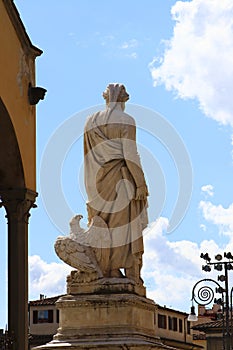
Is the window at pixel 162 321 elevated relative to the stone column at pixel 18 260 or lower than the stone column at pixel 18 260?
elevated

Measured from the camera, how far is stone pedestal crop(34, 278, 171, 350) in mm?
28625

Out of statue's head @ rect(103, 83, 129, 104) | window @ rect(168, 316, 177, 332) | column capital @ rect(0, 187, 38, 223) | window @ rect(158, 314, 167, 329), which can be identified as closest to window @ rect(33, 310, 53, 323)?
window @ rect(158, 314, 167, 329)

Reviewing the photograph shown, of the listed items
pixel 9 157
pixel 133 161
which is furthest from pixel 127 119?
pixel 9 157

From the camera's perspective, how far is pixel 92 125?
30234mm

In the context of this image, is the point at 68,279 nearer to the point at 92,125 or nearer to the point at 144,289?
the point at 144,289

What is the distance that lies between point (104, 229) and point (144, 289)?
182 centimetres

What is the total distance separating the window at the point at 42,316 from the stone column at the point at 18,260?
2344 inches

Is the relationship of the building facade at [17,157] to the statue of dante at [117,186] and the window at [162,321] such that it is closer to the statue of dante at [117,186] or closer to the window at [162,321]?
the statue of dante at [117,186]

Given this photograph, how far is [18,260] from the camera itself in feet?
41.7

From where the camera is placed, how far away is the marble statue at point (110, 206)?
29.6 meters

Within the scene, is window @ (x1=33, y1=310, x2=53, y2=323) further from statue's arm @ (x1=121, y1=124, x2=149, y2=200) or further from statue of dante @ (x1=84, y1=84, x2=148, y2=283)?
statue's arm @ (x1=121, y1=124, x2=149, y2=200)

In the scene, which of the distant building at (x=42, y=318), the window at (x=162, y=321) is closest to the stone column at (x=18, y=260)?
the window at (x=162, y=321)

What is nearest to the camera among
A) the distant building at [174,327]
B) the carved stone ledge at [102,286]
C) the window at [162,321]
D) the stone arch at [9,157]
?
the stone arch at [9,157]

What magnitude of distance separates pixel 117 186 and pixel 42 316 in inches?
1717
